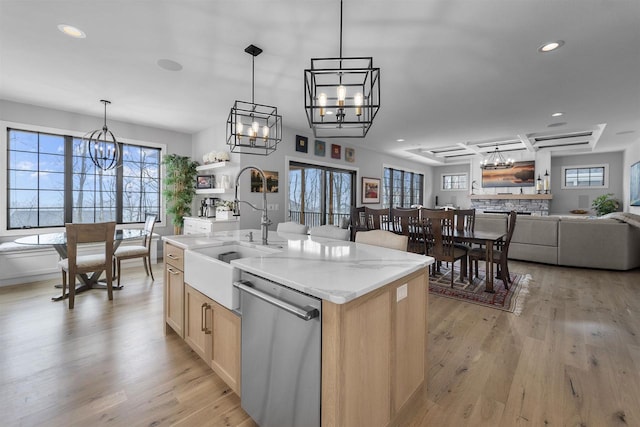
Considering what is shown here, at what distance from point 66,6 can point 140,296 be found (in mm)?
2908

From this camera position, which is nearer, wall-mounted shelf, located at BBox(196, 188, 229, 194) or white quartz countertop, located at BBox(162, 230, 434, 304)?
white quartz countertop, located at BBox(162, 230, 434, 304)

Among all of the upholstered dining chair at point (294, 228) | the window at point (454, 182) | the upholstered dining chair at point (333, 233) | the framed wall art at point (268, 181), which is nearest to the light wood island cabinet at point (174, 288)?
the upholstered dining chair at point (294, 228)

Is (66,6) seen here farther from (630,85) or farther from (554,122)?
(554,122)

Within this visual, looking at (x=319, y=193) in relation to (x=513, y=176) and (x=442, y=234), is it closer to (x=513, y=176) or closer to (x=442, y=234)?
(x=442, y=234)

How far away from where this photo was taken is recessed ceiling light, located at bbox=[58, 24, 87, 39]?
2.32 m

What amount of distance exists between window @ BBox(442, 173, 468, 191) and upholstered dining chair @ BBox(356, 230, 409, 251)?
9834mm

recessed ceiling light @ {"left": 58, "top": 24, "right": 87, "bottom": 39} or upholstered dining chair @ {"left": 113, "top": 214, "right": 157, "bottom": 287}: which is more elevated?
recessed ceiling light @ {"left": 58, "top": 24, "right": 87, "bottom": 39}

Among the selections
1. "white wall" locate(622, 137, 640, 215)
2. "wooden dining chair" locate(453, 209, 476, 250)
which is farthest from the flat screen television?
"wooden dining chair" locate(453, 209, 476, 250)

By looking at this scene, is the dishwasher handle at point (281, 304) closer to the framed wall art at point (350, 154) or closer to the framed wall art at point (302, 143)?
the framed wall art at point (302, 143)

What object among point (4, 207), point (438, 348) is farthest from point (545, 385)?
point (4, 207)

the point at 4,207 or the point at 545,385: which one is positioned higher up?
the point at 4,207

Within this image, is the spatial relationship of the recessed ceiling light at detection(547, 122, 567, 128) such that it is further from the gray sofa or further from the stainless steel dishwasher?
the stainless steel dishwasher

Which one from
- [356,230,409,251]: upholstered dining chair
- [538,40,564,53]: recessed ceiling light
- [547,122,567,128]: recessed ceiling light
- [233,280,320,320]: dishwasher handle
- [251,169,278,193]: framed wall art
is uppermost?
[547,122,567,128]: recessed ceiling light

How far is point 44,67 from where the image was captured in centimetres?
301
